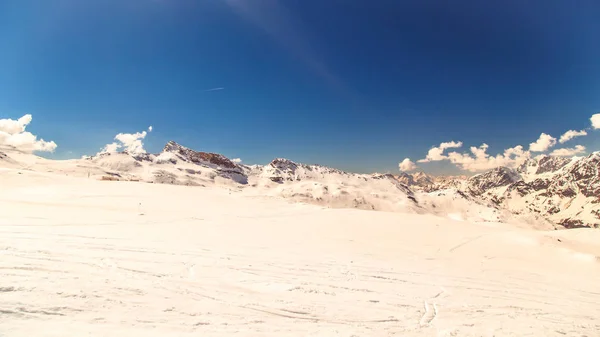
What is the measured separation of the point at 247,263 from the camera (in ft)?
34.8

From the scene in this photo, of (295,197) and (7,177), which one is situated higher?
(295,197)

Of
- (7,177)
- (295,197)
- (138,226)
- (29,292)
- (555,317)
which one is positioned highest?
(295,197)

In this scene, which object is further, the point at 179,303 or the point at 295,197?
the point at 295,197

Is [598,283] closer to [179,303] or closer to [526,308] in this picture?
[526,308]

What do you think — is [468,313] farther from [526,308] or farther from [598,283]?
[598,283]

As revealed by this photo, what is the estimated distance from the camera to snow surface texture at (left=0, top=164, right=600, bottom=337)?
609cm

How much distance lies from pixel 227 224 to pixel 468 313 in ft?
48.7

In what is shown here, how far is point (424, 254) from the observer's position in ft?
51.9

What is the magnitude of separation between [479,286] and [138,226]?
16.4 m

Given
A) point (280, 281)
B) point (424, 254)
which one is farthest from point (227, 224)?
point (424, 254)

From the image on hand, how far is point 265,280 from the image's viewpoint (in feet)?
29.9

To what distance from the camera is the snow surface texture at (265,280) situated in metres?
6.09

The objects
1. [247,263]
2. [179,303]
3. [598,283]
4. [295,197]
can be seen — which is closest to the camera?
[179,303]

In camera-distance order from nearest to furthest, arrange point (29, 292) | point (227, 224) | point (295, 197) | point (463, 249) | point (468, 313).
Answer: point (29, 292) < point (468, 313) < point (463, 249) < point (227, 224) < point (295, 197)
